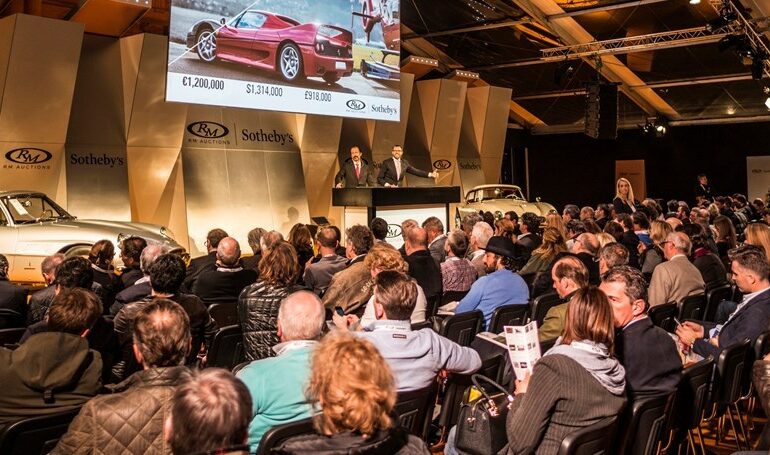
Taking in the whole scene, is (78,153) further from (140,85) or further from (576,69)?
(576,69)

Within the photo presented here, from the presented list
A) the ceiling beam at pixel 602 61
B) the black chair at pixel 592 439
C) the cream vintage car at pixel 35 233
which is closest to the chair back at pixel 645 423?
the black chair at pixel 592 439

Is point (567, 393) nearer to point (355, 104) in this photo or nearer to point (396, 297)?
point (396, 297)

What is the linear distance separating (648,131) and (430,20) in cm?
846

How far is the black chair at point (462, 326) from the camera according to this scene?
4496 mm

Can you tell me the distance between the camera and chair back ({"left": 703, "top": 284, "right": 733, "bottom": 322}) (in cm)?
563

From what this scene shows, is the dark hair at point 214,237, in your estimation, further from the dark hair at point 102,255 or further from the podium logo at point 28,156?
the podium logo at point 28,156

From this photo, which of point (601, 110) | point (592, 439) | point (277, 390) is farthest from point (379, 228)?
point (601, 110)

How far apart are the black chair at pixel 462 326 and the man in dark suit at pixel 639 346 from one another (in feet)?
4.03

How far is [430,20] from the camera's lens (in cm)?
1805

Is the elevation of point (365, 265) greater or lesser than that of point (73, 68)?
lesser

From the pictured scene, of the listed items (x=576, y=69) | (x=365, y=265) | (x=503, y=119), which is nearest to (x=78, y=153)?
(x=365, y=265)

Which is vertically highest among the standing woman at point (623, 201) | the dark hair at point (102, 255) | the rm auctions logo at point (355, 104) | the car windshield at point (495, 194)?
the rm auctions logo at point (355, 104)

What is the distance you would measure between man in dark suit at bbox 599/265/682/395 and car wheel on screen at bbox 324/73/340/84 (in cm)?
886

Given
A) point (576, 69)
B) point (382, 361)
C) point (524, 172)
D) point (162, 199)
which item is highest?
point (576, 69)
